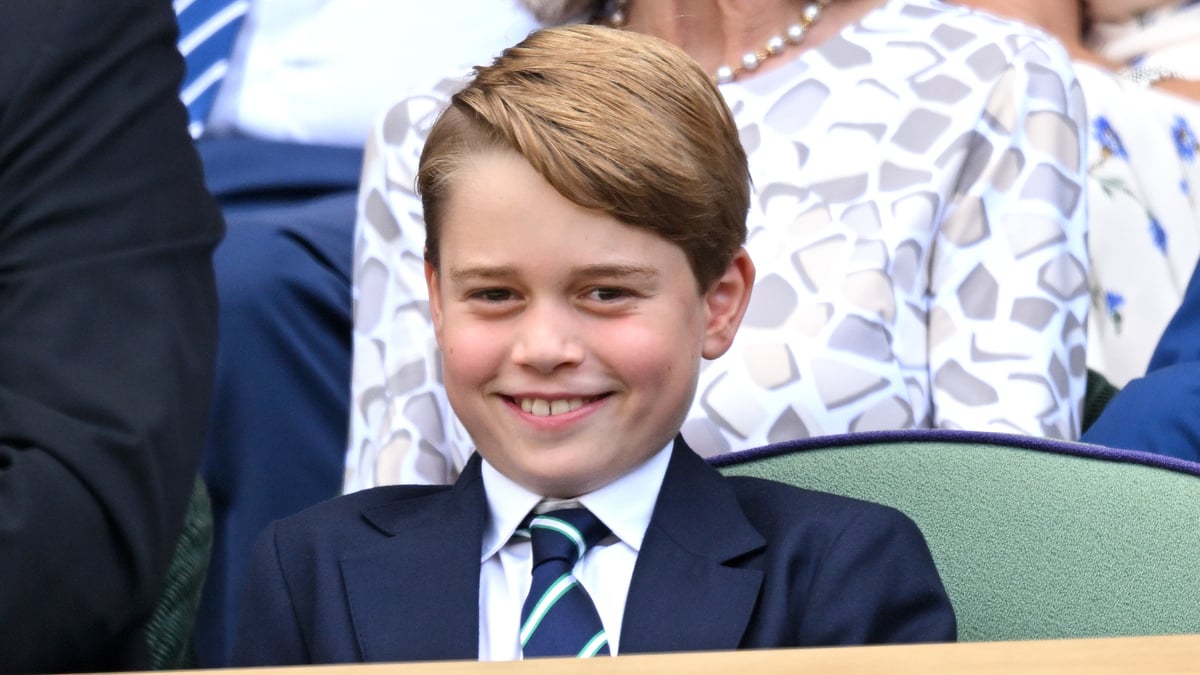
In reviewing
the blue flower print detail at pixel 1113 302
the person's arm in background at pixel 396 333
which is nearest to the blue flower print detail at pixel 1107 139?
the blue flower print detail at pixel 1113 302

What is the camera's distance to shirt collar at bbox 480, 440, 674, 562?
3.25 ft

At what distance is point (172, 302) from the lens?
1.22 meters

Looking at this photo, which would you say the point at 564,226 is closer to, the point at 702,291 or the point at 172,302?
the point at 702,291

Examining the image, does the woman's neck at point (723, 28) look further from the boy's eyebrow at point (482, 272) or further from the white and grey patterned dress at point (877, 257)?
the boy's eyebrow at point (482, 272)

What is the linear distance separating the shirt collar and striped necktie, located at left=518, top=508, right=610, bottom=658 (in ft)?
0.03

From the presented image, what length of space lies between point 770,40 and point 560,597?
0.80 metres

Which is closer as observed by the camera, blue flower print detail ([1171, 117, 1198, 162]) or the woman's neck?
the woman's neck

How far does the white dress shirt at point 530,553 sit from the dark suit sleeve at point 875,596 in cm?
11

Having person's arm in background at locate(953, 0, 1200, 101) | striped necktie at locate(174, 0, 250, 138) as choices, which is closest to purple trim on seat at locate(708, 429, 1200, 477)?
person's arm in background at locate(953, 0, 1200, 101)

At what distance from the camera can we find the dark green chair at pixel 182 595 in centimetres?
124

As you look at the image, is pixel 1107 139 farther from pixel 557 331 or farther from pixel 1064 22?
pixel 557 331

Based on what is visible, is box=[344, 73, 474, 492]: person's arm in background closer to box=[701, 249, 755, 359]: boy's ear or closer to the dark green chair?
the dark green chair

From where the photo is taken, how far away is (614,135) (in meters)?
0.96

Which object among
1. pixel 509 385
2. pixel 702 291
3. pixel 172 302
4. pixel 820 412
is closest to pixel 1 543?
pixel 172 302
